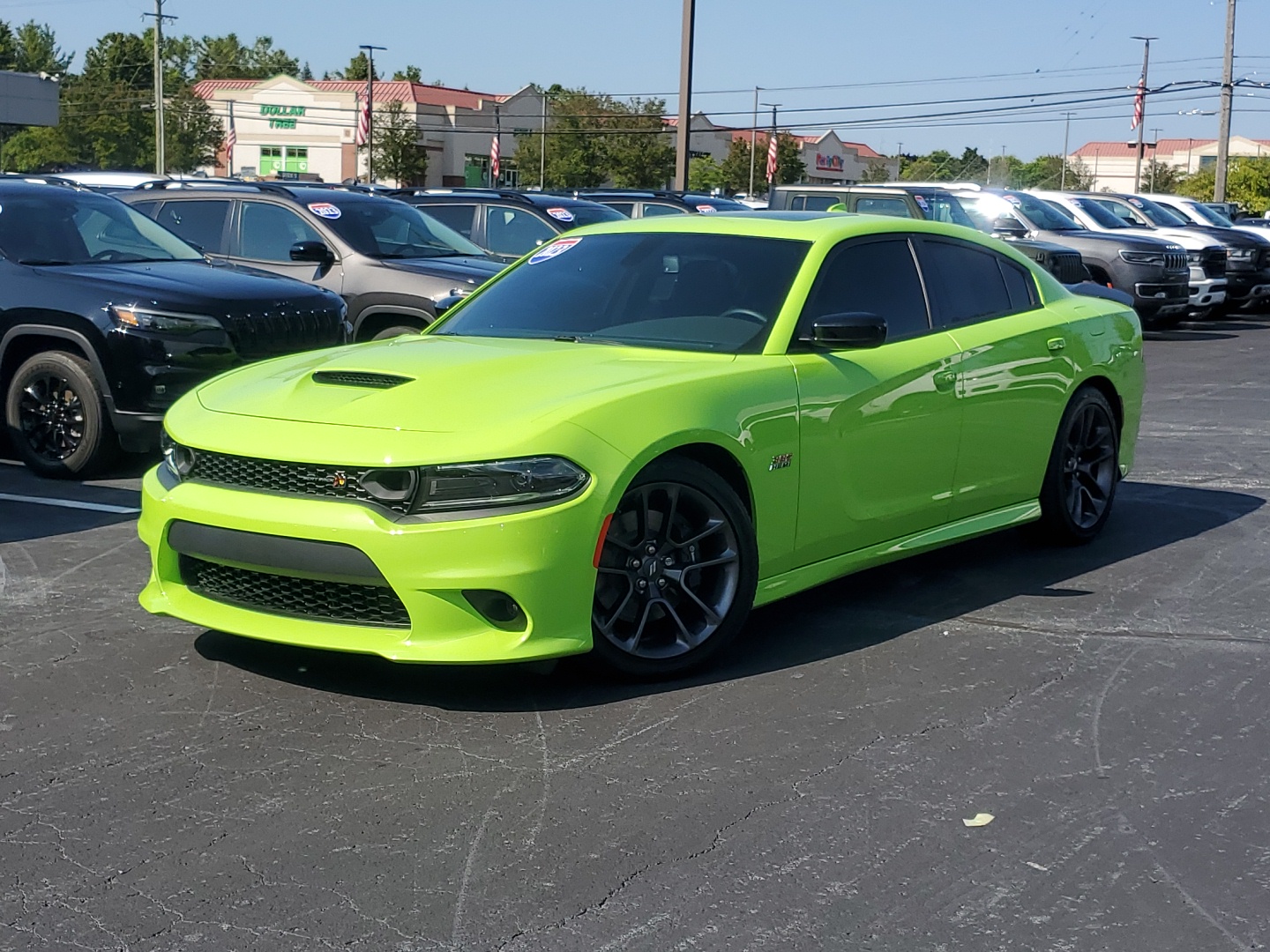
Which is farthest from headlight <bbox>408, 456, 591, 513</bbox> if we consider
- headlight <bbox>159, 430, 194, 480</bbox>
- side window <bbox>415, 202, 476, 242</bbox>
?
side window <bbox>415, 202, 476, 242</bbox>

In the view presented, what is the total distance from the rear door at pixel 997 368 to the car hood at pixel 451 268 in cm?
504

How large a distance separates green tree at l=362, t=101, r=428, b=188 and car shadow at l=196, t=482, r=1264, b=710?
255 feet

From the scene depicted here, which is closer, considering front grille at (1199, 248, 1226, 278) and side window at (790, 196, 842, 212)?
side window at (790, 196, 842, 212)

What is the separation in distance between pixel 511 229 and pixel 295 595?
10.5m

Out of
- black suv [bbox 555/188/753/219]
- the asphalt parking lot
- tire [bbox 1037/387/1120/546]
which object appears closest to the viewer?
the asphalt parking lot

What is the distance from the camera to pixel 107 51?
10294 cm

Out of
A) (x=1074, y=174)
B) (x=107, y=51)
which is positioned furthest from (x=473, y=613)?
(x=1074, y=174)

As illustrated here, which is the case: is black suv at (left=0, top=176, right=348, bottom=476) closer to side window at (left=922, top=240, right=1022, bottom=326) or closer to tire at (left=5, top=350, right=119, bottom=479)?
tire at (left=5, top=350, right=119, bottom=479)

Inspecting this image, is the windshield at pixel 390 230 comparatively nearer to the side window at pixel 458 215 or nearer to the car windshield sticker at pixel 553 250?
the side window at pixel 458 215

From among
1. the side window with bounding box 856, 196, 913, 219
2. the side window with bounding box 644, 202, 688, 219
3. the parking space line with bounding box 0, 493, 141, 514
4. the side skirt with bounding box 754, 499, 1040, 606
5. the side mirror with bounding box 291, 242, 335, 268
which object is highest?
the side window with bounding box 856, 196, 913, 219

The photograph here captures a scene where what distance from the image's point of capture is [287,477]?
15.3 feet

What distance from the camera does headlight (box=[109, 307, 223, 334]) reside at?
8.52 m

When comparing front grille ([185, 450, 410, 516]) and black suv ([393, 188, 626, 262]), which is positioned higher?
black suv ([393, 188, 626, 262])

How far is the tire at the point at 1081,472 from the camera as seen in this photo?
22.6ft
